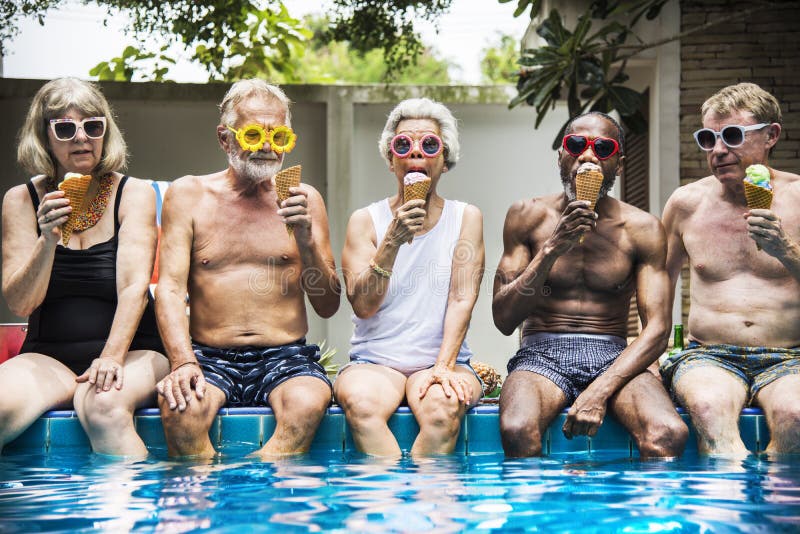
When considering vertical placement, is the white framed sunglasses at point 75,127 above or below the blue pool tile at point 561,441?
above

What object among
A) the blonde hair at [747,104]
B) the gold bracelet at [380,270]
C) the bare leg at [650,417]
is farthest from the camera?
the blonde hair at [747,104]

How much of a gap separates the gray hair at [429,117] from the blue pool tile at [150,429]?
5.98 ft

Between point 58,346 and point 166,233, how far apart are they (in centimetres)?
77

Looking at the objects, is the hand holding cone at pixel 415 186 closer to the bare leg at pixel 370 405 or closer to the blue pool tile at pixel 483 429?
the bare leg at pixel 370 405

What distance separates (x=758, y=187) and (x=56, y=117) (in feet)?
11.4

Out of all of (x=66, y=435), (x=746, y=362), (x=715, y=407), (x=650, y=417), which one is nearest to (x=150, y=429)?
(x=66, y=435)

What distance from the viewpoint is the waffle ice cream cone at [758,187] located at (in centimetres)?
486

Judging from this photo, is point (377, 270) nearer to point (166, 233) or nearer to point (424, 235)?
point (424, 235)

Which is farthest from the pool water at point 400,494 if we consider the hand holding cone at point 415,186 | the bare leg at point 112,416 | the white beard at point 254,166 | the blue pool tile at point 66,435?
the white beard at point 254,166

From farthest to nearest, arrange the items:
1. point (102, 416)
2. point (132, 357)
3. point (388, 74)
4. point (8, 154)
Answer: point (388, 74)
point (8, 154)
point (132, 357)
point (102, 416)

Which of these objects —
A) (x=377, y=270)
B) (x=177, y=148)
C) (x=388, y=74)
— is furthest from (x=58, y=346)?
(x=388, y=74)

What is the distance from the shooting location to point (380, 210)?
17.7 ft

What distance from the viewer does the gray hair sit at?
5.34 meters

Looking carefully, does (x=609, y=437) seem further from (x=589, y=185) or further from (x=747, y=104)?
(x=747, y=104)
